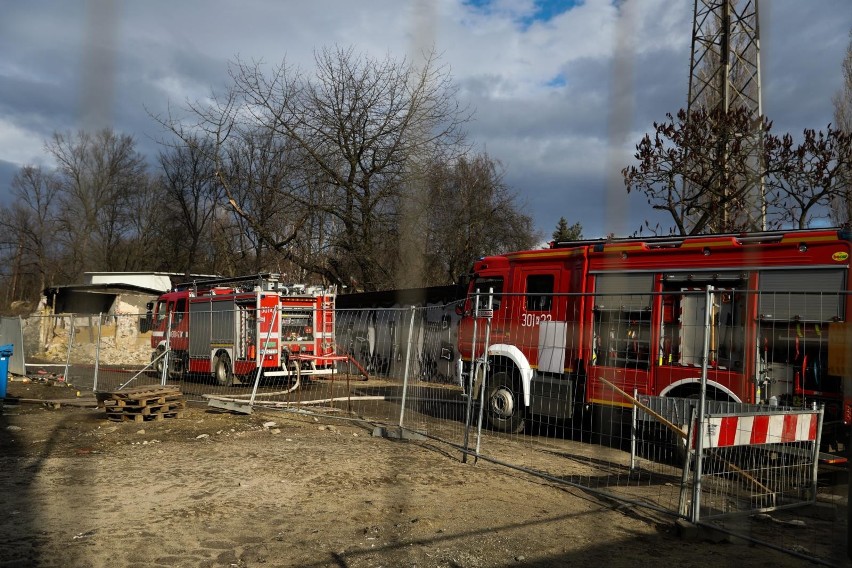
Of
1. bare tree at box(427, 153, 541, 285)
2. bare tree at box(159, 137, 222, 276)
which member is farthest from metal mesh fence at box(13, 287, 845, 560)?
bare tree at box(159, 137, 222, 276)

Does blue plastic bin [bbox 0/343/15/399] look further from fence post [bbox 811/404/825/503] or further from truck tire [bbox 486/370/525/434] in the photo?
fence post [bbox 811/404/825/503]

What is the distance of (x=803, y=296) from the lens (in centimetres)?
730

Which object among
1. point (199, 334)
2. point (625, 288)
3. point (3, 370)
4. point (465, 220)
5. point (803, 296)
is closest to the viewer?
point (803, 296)

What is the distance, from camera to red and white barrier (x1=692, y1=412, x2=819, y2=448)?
18.3 feet

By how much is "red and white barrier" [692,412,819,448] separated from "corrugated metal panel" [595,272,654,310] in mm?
2703

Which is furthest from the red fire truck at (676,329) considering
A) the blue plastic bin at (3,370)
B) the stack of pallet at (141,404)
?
the blue plastic bin at (3,370)

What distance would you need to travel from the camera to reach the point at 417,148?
72.6ft

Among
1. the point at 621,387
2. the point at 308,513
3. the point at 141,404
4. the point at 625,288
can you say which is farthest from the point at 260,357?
the point at 308,513

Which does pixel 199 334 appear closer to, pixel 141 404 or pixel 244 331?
pixel 244 331

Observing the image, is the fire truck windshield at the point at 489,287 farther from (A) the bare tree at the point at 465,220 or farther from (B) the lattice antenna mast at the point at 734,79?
(A) the bare tree at the point at 465,220

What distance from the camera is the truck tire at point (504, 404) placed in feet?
32.4

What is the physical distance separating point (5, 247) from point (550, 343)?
169ft

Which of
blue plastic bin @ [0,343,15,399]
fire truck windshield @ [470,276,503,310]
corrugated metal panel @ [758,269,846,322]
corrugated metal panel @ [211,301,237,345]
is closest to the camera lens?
corrugated metal panel @ [758,269,846,322]

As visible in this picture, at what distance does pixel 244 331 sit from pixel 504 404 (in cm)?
861
